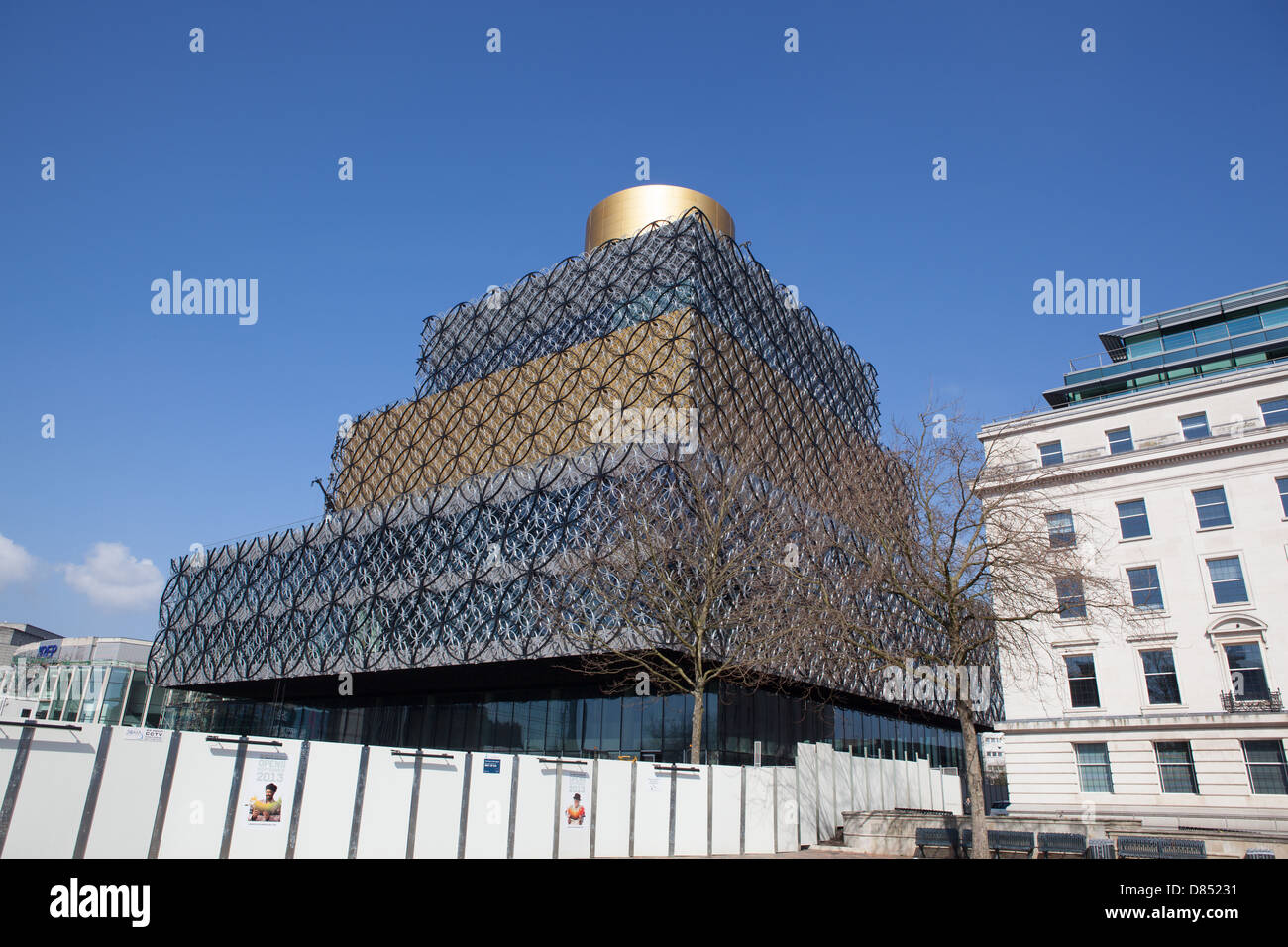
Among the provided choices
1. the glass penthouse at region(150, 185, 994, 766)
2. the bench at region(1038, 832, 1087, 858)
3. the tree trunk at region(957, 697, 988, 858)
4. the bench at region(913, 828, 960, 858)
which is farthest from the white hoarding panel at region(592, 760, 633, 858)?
the glass penthouse at region(150, 185, 994, 766)

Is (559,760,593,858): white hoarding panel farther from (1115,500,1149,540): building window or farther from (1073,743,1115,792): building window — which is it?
(1115,500,1149,540): building window

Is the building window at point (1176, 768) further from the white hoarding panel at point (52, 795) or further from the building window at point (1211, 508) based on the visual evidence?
the white hoarding panel at point (52, 795)

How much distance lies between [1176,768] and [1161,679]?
11.4 feet

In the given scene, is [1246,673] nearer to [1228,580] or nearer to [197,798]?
[1228,580]

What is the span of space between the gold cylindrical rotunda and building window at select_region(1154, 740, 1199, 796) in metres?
47.0

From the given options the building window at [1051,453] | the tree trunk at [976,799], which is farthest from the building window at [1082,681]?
the tree trunk at [976,799]

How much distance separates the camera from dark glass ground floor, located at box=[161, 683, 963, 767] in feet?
131

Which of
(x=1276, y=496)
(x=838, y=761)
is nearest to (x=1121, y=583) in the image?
(x=1276, y=496)

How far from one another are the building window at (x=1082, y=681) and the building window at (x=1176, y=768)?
2.89m

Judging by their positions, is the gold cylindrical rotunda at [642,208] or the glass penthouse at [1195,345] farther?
the gold cylindrical rotunda at [642,208]

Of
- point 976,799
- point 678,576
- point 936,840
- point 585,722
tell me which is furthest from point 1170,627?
point 585,722

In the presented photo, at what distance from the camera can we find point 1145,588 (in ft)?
116

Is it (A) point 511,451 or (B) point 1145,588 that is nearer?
(B) point 1145,588

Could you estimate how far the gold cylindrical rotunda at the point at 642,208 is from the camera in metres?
66.4
